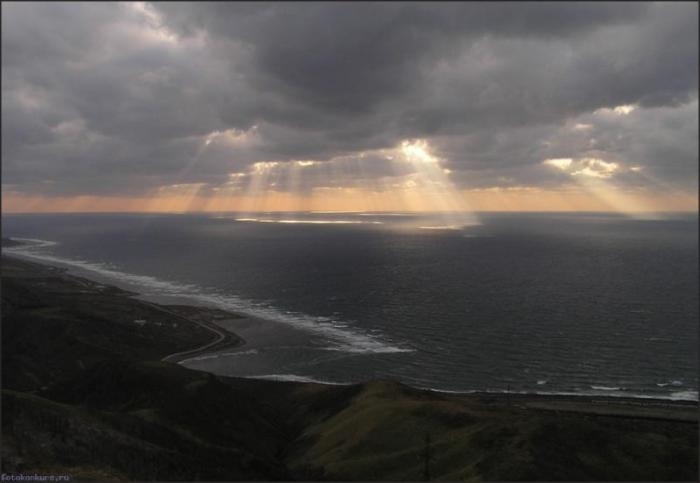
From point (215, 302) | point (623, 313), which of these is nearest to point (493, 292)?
point (623, 313)

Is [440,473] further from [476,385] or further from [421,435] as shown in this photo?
[476,385]


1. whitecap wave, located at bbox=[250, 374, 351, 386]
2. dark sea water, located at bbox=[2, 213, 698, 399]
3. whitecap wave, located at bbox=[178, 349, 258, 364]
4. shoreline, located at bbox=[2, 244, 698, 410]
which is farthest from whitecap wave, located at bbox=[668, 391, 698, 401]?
whitecap wave, located at bbox=[178, 349, 258, 364]

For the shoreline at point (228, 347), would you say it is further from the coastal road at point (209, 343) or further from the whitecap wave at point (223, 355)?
the whitecap wave at point (223, 355)

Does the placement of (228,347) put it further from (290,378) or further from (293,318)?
(290,378)

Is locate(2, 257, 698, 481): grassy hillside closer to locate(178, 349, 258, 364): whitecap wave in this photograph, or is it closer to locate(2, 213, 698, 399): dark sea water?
locate(2, 213, 698, 399): dark sea water

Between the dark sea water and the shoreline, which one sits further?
the dark sea water

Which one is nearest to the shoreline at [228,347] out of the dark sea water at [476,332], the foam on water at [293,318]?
the dark sea water at [476,332]

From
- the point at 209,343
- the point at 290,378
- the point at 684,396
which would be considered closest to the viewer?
the point at 684,396

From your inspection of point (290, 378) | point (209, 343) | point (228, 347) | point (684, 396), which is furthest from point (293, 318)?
point (684, 396)

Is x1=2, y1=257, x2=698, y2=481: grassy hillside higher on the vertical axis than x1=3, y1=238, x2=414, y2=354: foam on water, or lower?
higher

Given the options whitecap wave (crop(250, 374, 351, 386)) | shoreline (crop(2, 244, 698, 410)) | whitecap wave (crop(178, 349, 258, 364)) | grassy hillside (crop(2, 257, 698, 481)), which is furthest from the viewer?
whitecap wave (crop(178, 349, 258, 364))
